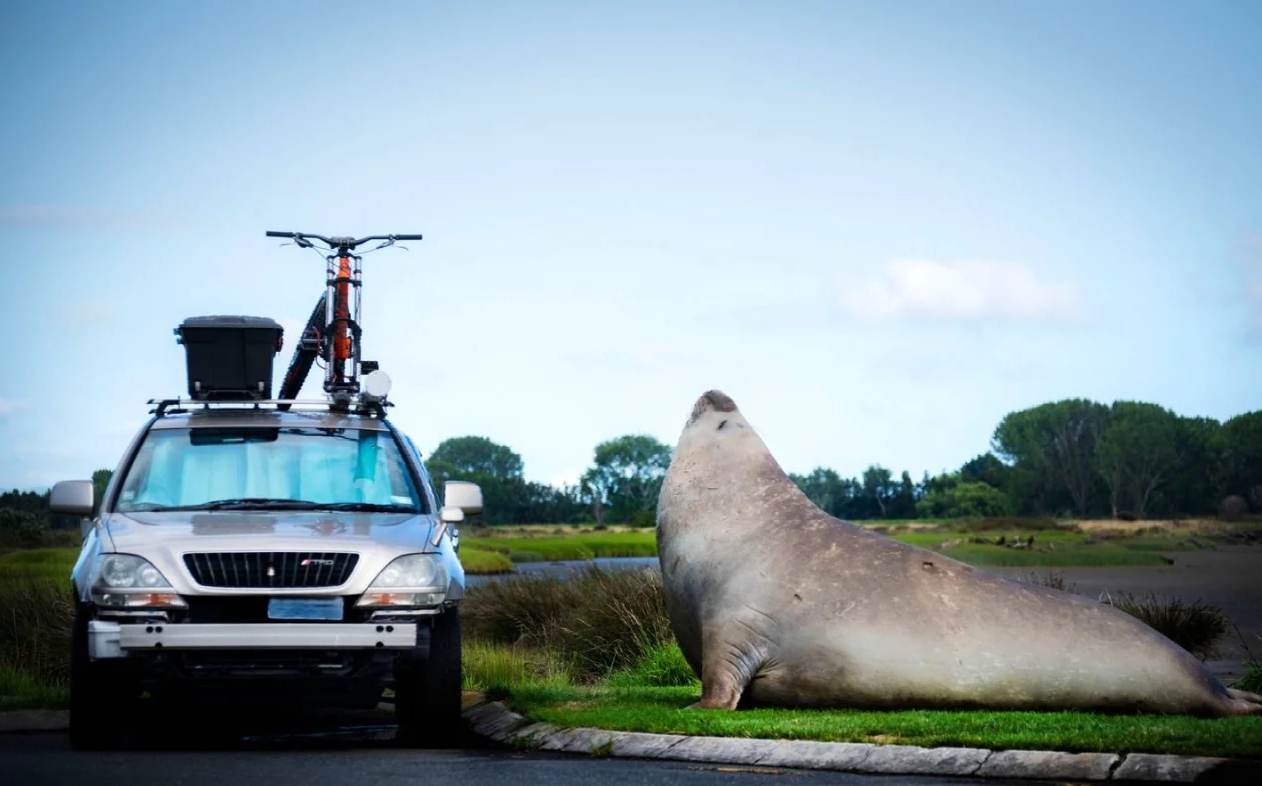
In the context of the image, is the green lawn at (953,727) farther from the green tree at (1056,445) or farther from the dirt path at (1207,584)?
the green tree at (1056,445)

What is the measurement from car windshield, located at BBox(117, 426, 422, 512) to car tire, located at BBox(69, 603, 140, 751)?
129cm

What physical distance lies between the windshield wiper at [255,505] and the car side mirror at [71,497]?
595 mm

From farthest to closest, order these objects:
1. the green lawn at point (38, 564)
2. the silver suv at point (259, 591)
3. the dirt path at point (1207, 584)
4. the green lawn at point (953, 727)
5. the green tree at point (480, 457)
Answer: the green tree at point (480, 457) < the dirt path at point (1207, 584) < the green lawn at point (38, 564) < the silver suv at point (259, 591) < the green lawn at point (953, 727)

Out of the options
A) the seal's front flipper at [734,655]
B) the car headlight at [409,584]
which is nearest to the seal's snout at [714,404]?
the seal's front flipper at [734,655]

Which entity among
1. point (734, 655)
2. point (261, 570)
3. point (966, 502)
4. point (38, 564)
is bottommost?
point (734, 655)

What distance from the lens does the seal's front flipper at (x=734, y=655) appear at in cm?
998

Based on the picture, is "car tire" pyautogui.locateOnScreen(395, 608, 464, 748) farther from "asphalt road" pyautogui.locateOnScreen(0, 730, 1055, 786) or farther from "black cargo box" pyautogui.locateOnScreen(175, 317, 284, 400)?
"black cargo box" pyautogui.locateOnScreen(175, 317, 284, 400)

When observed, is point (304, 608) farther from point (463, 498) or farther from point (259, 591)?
point (463, 498)

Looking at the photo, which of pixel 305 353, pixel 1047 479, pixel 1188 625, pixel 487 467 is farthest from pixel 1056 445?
pixel 1188 625

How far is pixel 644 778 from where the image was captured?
7.91 metres

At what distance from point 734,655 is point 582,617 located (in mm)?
8125

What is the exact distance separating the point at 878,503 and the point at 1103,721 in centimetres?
11680

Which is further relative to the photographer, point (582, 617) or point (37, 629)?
point (582, 617)

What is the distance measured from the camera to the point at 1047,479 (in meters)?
112
